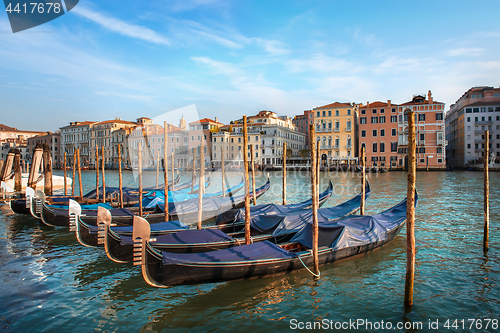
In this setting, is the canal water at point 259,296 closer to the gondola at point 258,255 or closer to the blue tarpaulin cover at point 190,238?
the gondola at point 258,255

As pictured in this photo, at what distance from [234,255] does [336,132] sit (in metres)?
40.0

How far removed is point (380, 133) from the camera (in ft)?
131

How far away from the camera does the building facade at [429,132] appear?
37.3 metres

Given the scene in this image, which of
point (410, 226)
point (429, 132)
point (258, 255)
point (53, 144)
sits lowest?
point (258, 255)

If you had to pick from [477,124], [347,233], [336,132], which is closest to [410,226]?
[347,233]

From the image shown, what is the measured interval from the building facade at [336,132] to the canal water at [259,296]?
36225mm

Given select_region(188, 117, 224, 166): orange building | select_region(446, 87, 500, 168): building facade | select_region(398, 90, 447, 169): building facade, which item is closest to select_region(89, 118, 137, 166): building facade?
select_region(188, 117, 224, 166): orange building

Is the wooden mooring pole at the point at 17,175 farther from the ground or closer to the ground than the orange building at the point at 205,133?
closer to the ground

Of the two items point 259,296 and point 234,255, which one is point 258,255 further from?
point 259,296

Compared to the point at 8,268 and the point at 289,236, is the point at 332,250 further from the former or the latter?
the point at 8,268

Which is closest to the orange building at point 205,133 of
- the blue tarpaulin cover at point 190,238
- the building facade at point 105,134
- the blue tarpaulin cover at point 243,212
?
the building facade at point 105,134

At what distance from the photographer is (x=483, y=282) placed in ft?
18.1

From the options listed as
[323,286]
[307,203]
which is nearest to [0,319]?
[323,286]

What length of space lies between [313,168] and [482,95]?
47877mm
